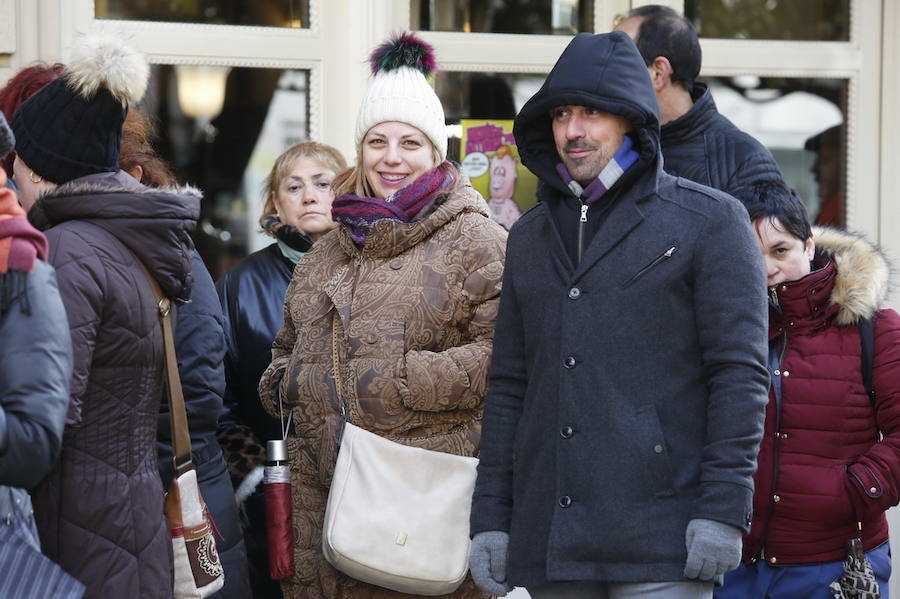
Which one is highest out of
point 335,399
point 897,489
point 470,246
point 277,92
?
point 277,92

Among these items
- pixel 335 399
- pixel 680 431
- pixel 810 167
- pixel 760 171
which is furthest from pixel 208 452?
pixel 810 167

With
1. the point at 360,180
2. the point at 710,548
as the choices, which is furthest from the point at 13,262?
the point at 360,180

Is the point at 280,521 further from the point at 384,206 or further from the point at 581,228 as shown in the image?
the point at 581,228

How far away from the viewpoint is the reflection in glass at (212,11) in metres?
5.70

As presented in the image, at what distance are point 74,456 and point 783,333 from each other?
7.09ft

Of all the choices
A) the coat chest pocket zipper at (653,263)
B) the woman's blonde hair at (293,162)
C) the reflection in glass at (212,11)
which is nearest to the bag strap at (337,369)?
the coat chest pocket zipper at (653,263)

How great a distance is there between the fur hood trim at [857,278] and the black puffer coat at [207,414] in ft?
5.98

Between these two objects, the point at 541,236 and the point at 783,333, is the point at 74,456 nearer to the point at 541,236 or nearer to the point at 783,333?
the point at 541,236

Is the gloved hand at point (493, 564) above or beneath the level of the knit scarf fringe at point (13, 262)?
beneath

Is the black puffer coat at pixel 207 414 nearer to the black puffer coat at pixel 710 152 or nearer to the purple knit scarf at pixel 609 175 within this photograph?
the purple knit scarf at pixel 609 175

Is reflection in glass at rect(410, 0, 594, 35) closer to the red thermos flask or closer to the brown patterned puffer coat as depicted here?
the brown patterned puffer coat

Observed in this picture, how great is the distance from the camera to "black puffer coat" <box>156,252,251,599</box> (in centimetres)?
405

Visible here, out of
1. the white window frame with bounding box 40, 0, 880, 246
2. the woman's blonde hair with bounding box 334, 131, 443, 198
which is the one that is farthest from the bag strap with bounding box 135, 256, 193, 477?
the white window frame with bounding box 40, 0, 880, 246

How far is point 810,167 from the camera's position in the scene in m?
6.45
